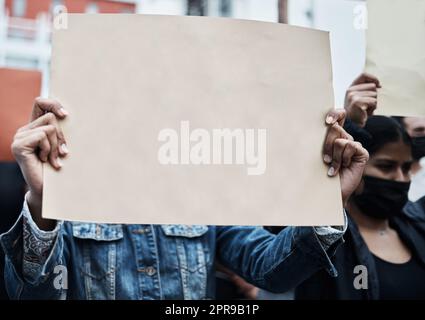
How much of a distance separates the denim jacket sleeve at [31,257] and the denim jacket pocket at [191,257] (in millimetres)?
341

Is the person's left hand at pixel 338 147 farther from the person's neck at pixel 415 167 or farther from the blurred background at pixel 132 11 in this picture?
the person's neck at pixel 415 167

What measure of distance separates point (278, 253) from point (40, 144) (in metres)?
0.69

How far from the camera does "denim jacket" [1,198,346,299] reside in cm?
125

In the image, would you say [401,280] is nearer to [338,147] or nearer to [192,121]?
[338,147]

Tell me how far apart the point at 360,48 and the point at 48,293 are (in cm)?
109

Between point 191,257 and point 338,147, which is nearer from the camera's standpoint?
point 338,147

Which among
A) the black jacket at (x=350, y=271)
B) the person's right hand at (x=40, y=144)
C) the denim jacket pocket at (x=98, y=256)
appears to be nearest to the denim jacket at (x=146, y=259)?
the denim jacket pocket at (x=98, y=256)

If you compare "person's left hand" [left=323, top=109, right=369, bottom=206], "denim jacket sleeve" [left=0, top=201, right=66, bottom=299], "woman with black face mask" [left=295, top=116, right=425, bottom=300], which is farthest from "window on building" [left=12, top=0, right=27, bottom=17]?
"person's left hand" [left=323, top=109, right=369, bottom=206]

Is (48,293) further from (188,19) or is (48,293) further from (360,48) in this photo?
(360,48)

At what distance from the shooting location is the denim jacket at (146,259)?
1.25m

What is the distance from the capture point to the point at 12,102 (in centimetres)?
190

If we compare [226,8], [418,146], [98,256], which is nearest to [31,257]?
[98,256]
